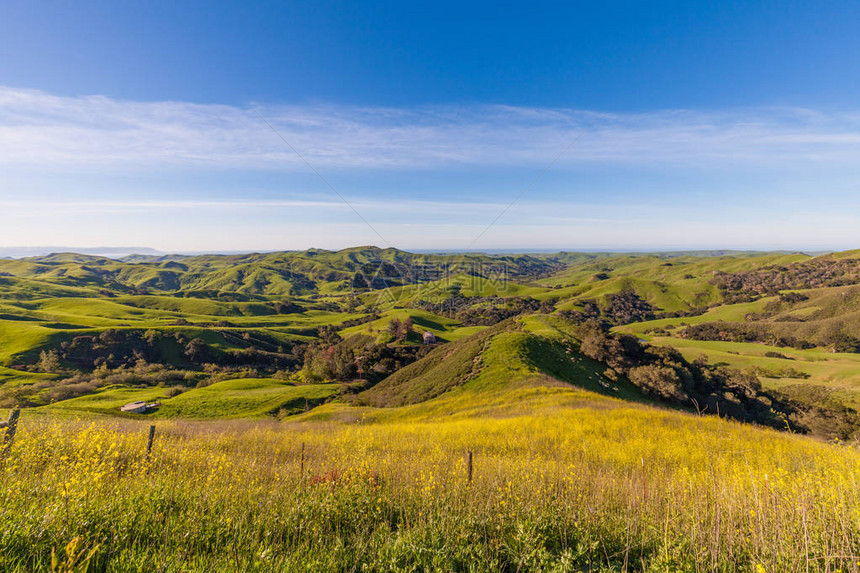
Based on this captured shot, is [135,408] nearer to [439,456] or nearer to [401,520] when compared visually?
[439,456]

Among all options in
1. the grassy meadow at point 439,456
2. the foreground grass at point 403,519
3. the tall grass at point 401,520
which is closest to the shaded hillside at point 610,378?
the grassy meadow at point 439,456

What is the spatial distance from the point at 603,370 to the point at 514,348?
11.1 m

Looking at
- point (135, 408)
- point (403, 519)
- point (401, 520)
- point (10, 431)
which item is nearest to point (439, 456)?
point (403, 519)

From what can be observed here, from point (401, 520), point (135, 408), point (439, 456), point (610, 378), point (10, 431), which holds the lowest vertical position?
point (135, 408)

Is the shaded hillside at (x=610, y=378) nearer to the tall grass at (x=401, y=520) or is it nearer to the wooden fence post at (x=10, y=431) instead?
the tall grass at (x=401, y=520)

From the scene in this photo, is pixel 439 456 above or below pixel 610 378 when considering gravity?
above

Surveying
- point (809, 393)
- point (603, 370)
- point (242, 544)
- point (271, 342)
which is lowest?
point (271, 342)

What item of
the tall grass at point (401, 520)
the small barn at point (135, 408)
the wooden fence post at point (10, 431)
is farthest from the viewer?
the small barn at point (135, 408)

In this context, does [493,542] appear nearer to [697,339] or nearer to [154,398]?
[154,398]

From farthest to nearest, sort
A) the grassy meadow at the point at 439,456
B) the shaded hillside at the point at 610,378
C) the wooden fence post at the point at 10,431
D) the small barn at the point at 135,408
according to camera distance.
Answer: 1. the small barn at the point at 135,408
2. the shaded hillside at the point at 610,378
3. the wooden fence post at the point at 10,431
4. the grassy meadow at the point at 439,456

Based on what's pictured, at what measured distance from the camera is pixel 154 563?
4805 mm

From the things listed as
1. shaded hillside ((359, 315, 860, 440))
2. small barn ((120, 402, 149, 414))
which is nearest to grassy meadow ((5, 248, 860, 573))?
shaded hillside ((359, 315, 860, 440))

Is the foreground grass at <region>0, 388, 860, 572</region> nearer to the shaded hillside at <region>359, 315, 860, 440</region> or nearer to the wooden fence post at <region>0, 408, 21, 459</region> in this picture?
the wooden fence post at <region>0, 408, 21, 459</region>

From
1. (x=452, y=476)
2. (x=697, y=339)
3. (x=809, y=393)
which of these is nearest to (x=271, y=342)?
(x=452, y=476)
